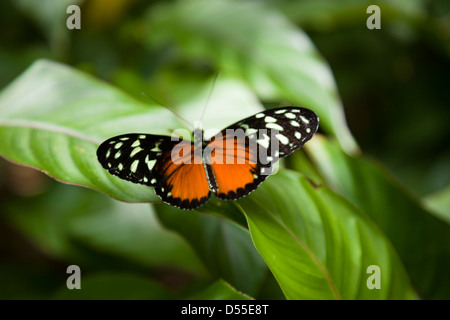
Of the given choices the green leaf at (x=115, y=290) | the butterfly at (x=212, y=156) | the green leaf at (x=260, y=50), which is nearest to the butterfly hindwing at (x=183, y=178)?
the butterfly at (x=212, y=156)

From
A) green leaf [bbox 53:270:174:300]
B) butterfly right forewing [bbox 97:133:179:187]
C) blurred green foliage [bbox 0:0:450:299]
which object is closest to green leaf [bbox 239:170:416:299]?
blurred green foliage [bbox 0:0:450:299]

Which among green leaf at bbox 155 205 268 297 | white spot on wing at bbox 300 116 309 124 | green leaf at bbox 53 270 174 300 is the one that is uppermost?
white spot on wing at bbox 300 116 309 124

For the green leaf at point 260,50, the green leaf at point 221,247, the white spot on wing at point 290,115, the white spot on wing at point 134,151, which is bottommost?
the green leaf at point 221,247

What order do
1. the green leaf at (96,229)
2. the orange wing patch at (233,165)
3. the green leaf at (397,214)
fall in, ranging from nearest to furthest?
1. the orange wing patch at (233,165)
2. the green leaf at (397,214)
3. the green leaf at (96,229)

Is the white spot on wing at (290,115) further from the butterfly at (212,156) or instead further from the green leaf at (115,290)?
the green leaf at (115,290)

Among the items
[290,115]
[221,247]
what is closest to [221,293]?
[221,247]

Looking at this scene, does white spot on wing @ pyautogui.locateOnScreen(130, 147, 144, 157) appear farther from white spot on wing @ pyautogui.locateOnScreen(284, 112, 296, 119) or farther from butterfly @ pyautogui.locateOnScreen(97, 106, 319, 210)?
white spot on wing @ pyautogui.locateOnScreen(284, 112, 296, 119)
